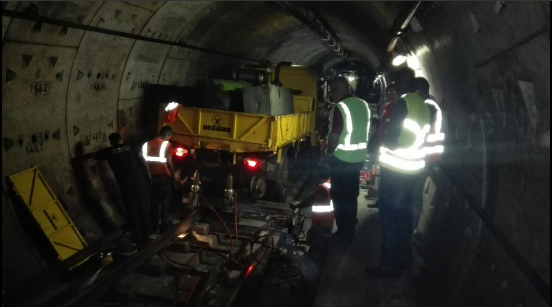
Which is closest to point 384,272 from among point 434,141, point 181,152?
point 434,141

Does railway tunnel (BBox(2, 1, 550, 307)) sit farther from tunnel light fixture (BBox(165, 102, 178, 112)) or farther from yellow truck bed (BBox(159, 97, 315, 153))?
yellow truck bed (BBox(159, 97, 315, 153))

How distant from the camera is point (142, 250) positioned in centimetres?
538

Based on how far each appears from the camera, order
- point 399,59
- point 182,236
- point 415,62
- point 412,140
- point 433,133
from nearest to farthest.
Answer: point 412,140
point 433,133
point 182,236
point 415,62
point 399,59

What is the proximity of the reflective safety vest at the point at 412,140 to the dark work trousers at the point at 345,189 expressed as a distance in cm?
79

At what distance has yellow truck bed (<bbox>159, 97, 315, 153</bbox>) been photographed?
7531 mm

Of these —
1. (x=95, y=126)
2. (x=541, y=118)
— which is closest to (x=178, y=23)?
(x=95, y=126)

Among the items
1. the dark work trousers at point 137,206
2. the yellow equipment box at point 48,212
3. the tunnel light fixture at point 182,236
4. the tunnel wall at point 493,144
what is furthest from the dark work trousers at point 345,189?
the yellow equipment box at point 48,212

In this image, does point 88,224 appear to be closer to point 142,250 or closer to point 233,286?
point 142,250

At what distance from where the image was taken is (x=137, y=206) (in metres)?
6.43

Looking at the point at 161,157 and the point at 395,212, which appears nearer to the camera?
the point at 395,212

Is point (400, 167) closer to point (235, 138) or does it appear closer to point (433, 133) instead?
point (433, 133)

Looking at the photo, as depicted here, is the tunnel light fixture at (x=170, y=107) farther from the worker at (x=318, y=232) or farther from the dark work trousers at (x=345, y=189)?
the dark work trousers at (x=345, y=189)

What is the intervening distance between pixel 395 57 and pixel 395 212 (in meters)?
6.34

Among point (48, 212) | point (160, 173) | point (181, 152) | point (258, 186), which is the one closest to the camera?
point (48, 212)
